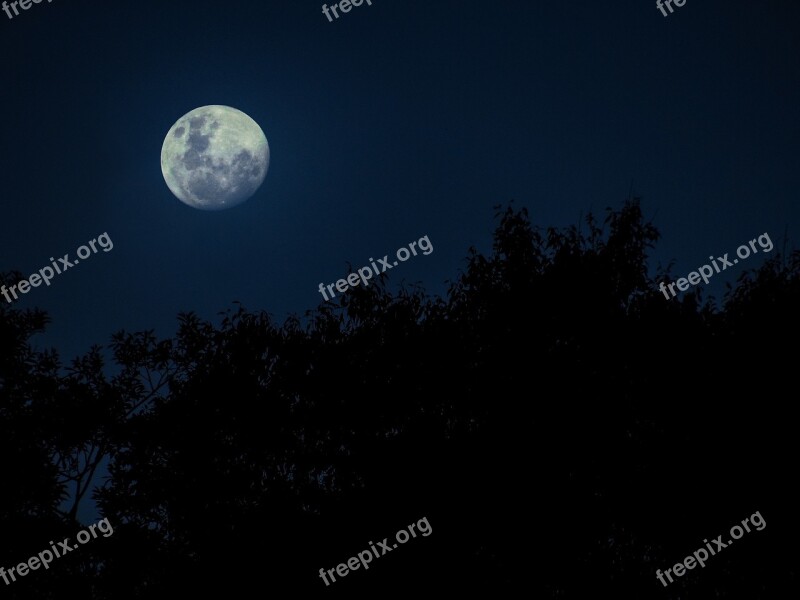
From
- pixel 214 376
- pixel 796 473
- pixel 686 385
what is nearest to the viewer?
pixel 796 473

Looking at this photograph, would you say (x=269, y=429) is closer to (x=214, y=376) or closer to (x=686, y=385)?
(x=214, y=376)

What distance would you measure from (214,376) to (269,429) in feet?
7.05

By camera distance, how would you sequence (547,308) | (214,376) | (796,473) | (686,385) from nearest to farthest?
(796,473), (686,385), (547,308), (214,376)

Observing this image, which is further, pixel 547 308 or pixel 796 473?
pixel 547 308

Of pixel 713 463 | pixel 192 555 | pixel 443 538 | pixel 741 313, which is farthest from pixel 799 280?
pixel 192 555

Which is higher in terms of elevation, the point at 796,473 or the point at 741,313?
the point at 741,313

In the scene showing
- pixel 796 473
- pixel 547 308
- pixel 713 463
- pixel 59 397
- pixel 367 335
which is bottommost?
pixel 796 473

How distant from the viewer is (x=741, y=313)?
14594mm

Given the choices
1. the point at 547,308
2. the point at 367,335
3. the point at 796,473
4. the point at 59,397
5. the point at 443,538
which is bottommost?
the point at 796,473

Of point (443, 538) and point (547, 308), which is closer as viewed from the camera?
point (443, 538)

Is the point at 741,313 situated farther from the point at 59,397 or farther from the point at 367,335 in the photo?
the point at 59,397

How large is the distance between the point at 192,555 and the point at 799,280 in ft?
49.8

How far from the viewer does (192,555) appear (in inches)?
569

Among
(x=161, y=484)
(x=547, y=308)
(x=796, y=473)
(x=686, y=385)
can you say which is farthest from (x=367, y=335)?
(x=796, y=473)
